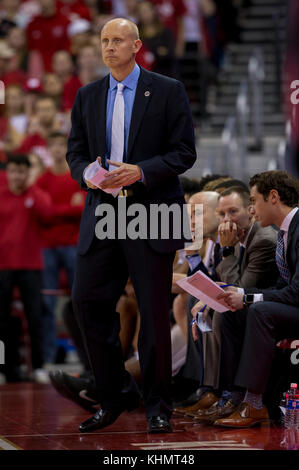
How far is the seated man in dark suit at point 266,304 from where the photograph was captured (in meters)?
4.38

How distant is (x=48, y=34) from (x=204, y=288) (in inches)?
296

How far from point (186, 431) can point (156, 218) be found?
0.98m

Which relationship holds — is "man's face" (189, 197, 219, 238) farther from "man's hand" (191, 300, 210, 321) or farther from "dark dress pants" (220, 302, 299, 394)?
"dark dress pants" (220, 302, 299, 394)

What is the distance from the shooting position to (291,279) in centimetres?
448

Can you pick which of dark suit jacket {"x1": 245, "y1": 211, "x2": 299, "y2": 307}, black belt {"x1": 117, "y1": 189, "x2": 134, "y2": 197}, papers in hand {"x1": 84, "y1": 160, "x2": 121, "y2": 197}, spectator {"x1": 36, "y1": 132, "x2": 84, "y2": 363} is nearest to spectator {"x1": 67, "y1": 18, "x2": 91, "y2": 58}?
spectator {"x1": 36, "y1": 132, "x2": 84, "y2": 363}

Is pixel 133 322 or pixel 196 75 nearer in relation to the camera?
pixel 133 322

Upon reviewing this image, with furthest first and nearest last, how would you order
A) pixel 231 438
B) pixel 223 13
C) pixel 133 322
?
1. pixel 223 13
2. pixel 133 322
3. pixel 231 438

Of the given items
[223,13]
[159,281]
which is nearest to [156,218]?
[159,281]

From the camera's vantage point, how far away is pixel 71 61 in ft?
34.4

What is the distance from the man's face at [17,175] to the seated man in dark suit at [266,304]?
340 centimetres

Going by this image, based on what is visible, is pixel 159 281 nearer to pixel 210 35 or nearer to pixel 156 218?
pixel 156 218

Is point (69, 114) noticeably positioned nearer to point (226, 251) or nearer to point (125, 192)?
point (226, 251)

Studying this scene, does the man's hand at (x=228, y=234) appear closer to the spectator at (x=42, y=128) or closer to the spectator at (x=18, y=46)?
the spectator at (x=42, y=128)

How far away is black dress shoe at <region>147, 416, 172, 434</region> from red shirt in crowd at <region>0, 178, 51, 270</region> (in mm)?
3637
